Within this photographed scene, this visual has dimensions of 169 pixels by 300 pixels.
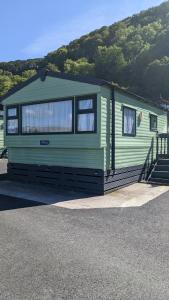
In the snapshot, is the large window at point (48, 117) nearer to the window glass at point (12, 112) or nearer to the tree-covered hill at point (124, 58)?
the window glass at point (12, 112)

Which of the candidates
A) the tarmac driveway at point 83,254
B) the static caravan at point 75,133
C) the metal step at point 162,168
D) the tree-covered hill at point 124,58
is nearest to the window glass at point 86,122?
the static caravan at point 75,133

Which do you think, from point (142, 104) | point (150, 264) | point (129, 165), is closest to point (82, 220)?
point (150, 264)

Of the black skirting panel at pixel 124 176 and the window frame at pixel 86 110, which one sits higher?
the window frame at pixel 86 110

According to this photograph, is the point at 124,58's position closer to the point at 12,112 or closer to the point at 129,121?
the point at 12,112

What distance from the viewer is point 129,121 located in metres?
12.1

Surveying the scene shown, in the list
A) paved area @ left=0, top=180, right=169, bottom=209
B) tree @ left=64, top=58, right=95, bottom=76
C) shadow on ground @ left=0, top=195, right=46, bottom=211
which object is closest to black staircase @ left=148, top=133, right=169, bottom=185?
paved area @ left=0, top=180, right=169, bottom=209

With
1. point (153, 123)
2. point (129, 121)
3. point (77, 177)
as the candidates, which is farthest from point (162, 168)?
point (77, 177)

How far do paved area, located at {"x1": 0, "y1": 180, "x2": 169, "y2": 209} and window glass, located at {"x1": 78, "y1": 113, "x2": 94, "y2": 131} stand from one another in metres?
1.94

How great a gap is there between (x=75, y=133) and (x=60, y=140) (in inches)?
26.9

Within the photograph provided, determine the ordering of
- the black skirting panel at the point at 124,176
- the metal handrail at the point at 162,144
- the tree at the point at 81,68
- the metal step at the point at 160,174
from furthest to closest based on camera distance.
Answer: the tree at the point at 81,68 < the metal handrail at the point at 162,144 < the metal step at the point at 160,174 < the black skirting panel at the point at 124,176

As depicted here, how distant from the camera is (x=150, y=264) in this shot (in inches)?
190

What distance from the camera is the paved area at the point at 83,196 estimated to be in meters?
8.88

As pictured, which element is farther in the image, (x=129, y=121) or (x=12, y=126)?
(x=12, y=126)

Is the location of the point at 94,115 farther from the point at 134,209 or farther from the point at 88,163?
the point at 134,209
